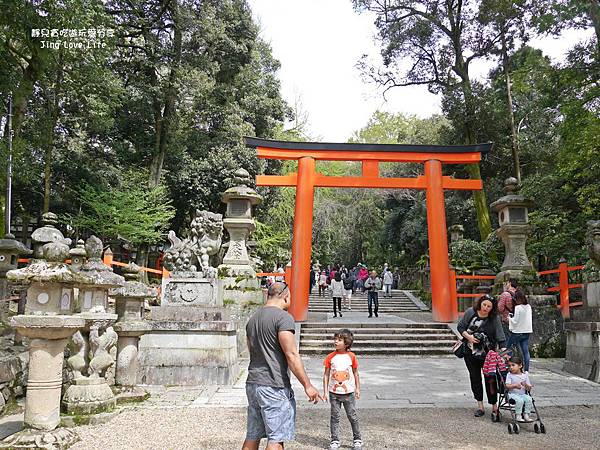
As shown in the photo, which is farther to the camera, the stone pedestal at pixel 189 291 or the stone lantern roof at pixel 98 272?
the stone pedestal at pixel 189 291

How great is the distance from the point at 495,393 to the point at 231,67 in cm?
1908

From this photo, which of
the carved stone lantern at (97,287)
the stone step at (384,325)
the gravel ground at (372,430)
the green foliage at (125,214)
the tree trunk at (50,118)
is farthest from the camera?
the green foliage at (125,214)

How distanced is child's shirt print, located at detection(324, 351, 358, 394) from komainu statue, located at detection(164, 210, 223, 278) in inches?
158

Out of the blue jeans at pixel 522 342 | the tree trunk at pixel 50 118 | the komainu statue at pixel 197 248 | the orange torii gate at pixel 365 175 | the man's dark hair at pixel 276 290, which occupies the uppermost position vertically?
the tree trunk at pixel 50 118

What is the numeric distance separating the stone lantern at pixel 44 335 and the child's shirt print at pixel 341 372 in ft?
7.46

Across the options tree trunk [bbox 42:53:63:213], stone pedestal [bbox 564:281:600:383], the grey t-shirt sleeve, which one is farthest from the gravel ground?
tree trunk [bbox 42:53:63:213]

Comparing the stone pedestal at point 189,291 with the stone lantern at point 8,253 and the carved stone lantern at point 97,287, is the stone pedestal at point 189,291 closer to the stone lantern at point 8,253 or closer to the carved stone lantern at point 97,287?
the carved stone lantern at point 97,287

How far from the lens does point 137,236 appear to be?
1730 cm

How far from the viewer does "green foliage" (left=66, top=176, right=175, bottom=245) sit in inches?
667

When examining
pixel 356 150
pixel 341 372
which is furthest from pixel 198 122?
pixel 341 372

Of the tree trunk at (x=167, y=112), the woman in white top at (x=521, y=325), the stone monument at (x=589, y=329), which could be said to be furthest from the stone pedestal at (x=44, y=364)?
the tree trunk at (x=167, y=112)

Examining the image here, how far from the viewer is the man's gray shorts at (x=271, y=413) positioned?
304cm

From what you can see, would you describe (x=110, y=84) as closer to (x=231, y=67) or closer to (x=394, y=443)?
(x=231, y=67)

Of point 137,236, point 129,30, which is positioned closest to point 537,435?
point 137,236
